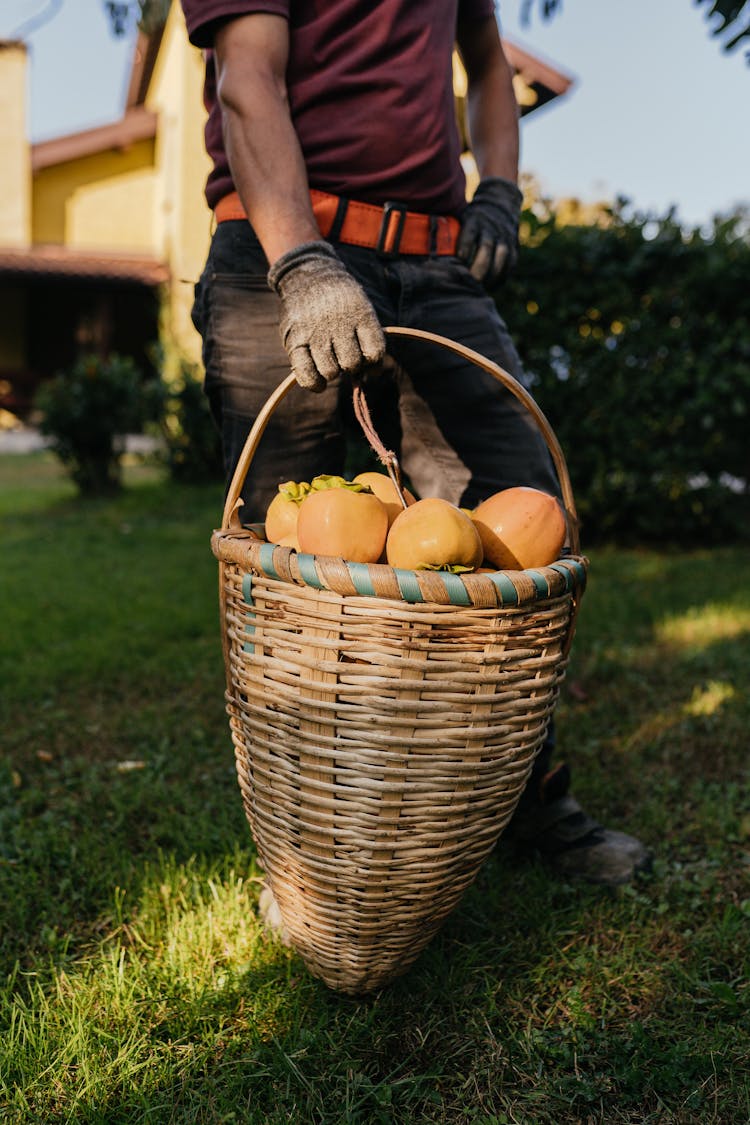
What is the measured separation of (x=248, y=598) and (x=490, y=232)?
3.39ft

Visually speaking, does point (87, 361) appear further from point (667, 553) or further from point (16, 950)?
point (16, 950)

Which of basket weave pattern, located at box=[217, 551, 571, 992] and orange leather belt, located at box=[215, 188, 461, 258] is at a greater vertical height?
orange leather belt, located at box=[215, 188, 461, 258]

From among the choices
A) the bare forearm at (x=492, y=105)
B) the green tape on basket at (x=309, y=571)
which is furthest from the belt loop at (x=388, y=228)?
the green tape on basket at (x=309, y=571)

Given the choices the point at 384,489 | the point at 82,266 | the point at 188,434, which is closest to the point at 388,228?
the point at 384,489

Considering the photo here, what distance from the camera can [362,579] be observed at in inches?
48.2

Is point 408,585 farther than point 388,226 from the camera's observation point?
No

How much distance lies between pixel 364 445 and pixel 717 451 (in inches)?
79.4

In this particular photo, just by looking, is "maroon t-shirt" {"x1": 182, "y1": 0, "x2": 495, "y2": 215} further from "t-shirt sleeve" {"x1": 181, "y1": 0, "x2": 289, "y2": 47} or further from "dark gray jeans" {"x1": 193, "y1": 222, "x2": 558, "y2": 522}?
"dark gray jeans" {"x1": 193, "y1": 222, "x2": 558, "y2": 522}

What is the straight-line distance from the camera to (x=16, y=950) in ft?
5.60

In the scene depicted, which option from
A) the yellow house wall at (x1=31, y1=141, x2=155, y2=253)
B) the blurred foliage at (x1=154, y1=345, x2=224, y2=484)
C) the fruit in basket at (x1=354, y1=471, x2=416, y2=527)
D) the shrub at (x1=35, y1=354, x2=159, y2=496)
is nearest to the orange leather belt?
the fruit in basket at (x1=354, y1=471, x2=416, y2=527)

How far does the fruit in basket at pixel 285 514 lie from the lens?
1.47 metres

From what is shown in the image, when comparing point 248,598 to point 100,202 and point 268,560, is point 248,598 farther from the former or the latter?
point 100,202

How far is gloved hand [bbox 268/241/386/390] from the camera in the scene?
4.78ft

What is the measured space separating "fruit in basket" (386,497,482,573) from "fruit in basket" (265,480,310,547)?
0.67ft
